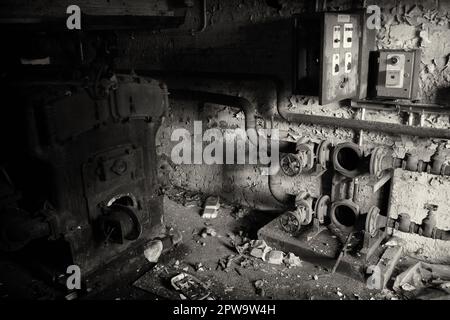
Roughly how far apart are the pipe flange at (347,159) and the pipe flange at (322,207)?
0.23 m

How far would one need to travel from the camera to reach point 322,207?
2.47 meters

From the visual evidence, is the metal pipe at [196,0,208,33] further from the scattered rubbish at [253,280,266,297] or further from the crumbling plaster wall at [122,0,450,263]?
the scattered rubbish at [253,280,266,297]

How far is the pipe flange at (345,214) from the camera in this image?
235cm

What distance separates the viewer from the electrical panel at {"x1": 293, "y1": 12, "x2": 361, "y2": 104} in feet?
6.57

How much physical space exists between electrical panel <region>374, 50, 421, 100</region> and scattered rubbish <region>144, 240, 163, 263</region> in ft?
5.51

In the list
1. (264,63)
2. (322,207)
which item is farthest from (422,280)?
(264,63)

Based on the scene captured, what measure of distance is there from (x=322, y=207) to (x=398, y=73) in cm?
92

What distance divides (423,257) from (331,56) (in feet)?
4.72

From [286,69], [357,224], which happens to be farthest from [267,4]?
[357,224]

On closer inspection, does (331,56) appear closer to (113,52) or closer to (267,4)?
(267,4)

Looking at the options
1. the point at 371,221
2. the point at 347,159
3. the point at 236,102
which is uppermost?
the point at 236,102

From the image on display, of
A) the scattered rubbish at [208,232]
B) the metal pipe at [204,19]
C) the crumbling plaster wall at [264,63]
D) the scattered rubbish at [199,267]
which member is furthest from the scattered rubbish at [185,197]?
the metal pipe at [204,19]

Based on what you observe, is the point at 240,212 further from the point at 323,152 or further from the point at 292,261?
the point at 323,152

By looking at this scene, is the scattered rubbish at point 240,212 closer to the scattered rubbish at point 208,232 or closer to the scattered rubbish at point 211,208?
the scattered rubbish at point 211,208
